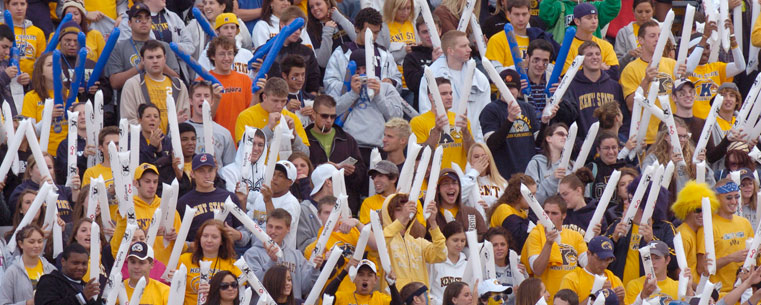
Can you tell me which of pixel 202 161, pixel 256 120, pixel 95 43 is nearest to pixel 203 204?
pixel 202 161

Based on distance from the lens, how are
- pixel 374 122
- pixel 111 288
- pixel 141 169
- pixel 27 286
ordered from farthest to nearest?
pixel 374 122 → pixel 141 169 → pixel 27 286 → pixel 111 288

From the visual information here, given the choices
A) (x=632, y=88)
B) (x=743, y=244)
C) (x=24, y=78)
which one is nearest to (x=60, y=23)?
(x=24, y=78)

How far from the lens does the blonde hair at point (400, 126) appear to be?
50.4 feet

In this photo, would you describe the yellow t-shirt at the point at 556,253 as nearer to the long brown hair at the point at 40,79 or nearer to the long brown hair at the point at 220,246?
the long brown hair at the point at 220,246

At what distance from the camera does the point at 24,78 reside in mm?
15781

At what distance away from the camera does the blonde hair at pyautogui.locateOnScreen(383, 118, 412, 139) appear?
50.4 ft

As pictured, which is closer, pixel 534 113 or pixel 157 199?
pixel 157 199

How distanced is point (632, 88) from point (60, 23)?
221 inches

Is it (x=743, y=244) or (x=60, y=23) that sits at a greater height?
(x=60, y=23)

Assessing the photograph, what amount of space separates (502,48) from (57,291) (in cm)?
634

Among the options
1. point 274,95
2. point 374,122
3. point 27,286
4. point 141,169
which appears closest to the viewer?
point 27,286

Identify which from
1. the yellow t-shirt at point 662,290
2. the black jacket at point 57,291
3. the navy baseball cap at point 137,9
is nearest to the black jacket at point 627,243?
the yellow t-shirt at point 662,290

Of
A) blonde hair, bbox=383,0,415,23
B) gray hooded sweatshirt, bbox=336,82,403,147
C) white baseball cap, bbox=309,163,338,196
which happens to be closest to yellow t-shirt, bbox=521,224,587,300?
white baseball cap, bbox=309,163,338,196

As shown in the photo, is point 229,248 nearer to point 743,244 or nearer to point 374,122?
point 374,122
